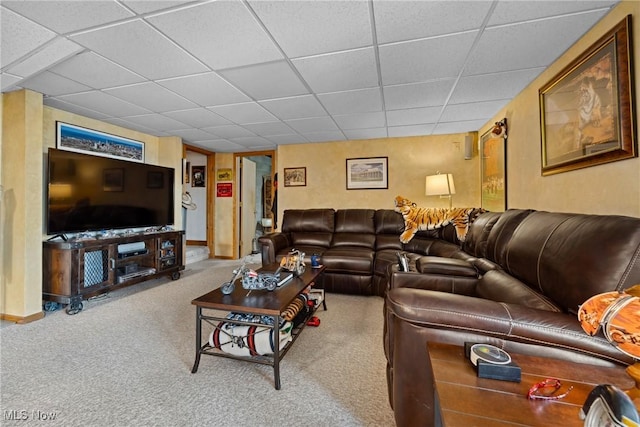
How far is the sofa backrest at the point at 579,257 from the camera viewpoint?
1005 millimetres

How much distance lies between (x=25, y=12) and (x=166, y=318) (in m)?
2.42

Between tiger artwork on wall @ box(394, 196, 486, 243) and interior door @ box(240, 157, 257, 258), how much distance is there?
329cm

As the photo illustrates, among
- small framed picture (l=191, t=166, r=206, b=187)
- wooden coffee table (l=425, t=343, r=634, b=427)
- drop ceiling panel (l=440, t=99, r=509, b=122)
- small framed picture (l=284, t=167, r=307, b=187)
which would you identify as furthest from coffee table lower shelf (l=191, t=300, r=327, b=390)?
small framed picture (l=191, t=166, r=206, b=187)

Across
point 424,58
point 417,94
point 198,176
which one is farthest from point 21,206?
point 417,94

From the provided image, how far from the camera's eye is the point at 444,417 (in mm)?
692

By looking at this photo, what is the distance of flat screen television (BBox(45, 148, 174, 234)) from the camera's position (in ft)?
9.27

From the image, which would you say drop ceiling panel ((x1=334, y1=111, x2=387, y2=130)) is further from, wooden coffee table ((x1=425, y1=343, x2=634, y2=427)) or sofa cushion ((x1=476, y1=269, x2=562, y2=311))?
wooden coffee table ((x1=425, y1=343, x2=634, y2=427))

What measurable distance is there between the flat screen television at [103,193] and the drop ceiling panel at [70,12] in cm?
164

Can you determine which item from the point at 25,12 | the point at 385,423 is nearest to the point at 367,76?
the point at 25,12

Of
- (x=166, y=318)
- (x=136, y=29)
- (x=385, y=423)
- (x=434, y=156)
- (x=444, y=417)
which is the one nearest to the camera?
(x=444, y=417)

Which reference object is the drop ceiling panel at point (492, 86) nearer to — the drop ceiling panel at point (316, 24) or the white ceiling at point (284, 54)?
the white ceiling at point (284, 54)

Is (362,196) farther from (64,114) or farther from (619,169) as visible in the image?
(64,114)

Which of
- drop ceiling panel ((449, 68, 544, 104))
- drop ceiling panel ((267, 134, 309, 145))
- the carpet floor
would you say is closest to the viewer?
the carpet floor

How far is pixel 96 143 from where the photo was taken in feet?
11.6
